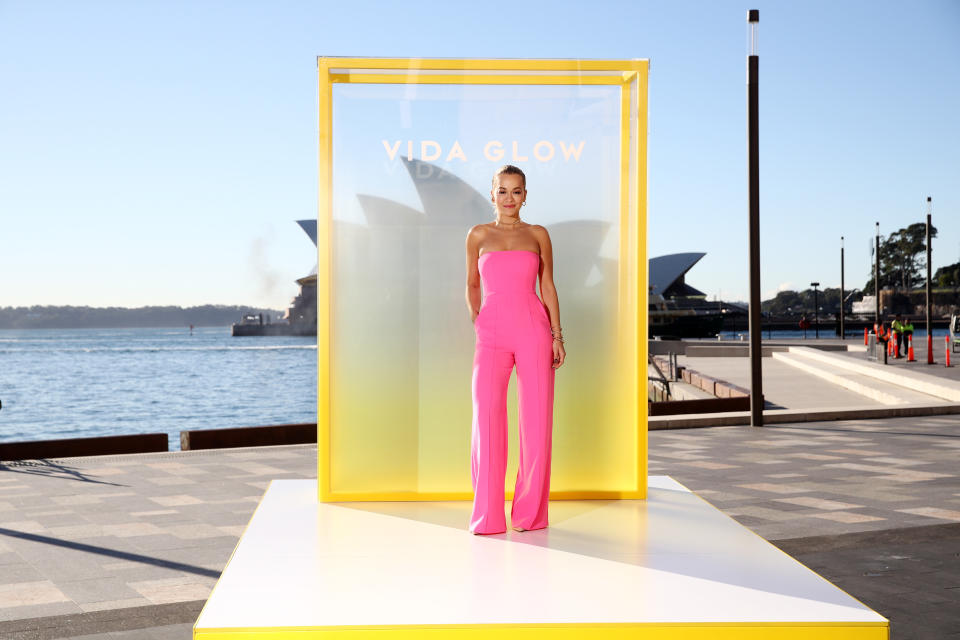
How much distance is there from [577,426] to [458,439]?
751 mm

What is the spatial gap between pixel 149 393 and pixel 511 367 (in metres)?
52.8

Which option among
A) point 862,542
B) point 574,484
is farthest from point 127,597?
point 862,542

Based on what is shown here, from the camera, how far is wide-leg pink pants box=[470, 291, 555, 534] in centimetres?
511

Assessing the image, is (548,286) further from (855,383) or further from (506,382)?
(855,383)

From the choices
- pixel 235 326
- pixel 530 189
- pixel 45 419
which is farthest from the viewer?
pixel 235 326

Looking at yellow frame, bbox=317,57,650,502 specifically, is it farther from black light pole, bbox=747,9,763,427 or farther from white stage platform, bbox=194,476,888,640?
black light pole, bbox=747,9,763,427

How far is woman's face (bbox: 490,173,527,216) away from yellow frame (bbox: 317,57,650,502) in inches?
39.6

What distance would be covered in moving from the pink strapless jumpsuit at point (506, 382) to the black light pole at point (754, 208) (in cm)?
766

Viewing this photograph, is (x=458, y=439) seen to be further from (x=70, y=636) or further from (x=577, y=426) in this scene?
(x=70, y=636)

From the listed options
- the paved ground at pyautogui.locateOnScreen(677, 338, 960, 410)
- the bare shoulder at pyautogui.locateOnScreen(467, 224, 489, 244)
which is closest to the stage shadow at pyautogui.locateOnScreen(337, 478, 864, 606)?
the bare shoulder at pyautogui.locateOnScreen(467, 224, 489, 244)

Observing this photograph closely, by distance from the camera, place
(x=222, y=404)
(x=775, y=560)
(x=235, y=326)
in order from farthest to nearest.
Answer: (x=235, y=326) → (x=222, y=404) → (x=775, y=560)

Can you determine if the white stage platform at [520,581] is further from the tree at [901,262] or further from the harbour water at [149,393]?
the tree at [901,262]

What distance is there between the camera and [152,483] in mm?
8586

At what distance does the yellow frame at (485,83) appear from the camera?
19.5ft
